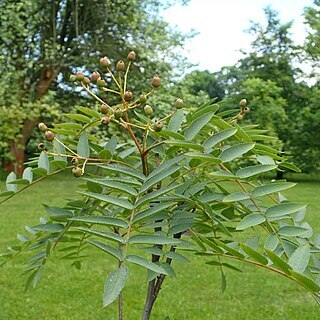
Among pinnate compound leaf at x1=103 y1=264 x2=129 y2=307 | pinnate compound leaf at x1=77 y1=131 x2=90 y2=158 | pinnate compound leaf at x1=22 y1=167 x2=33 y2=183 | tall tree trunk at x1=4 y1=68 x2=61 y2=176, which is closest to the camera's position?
pinnate compound leaf at x1=103 y1=264 x2=129 y2=307

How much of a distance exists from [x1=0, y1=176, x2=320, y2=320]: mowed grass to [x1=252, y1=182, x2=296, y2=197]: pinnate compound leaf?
2.87 metres

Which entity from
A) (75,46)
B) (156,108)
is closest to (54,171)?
(156,108)

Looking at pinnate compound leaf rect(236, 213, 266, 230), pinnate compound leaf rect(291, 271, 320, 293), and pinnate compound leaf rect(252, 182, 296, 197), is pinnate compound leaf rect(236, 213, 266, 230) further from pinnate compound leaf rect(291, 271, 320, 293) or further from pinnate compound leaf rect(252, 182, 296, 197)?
pinnate compound leaf rect(291, 271, 320, 293)

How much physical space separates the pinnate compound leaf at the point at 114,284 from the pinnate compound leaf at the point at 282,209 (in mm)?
387

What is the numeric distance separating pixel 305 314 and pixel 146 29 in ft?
28.6

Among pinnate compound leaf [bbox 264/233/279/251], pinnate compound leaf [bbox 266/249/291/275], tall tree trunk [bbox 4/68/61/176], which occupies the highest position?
pinnate compound leaf [bbox 266/249/291/275]

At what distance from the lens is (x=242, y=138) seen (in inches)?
48.2

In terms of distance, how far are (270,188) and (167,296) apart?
135 inches

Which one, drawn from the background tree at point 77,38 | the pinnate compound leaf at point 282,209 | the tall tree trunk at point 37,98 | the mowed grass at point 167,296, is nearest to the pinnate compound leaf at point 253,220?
the pinnate compound leaf at point 282,209

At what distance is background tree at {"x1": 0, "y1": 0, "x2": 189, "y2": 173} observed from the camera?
11.1 metres

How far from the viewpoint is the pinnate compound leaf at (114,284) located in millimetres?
779

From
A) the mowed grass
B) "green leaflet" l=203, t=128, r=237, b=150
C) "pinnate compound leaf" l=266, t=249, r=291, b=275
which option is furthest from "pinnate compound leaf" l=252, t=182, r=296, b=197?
the mowed grass

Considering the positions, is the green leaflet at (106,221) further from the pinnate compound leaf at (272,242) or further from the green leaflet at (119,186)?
the pinnate compound leaf at (272,242)

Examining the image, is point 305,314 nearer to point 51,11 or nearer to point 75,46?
point 75,46
